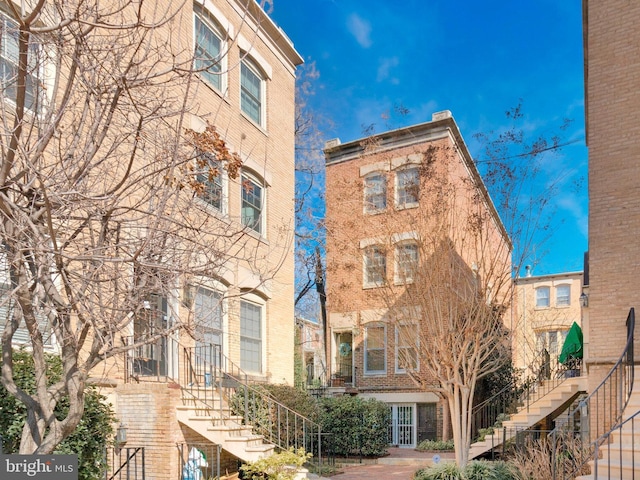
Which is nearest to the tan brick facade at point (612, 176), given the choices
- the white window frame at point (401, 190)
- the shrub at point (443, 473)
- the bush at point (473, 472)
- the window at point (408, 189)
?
the bush at point (473, 472)

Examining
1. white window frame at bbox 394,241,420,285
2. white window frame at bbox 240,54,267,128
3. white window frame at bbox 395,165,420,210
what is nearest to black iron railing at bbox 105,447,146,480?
white window frame at bbox 394,241,420,285

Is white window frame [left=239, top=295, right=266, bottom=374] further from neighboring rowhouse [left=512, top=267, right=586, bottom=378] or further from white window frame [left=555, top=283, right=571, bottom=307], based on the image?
white window frame [left=555, top=283, right=571, bottom=307]

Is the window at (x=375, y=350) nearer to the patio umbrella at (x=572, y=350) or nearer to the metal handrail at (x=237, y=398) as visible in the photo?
the patio umbrella at (x=572, y=350)

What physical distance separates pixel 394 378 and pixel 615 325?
10.9 metres

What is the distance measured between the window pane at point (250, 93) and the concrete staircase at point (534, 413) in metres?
10.1

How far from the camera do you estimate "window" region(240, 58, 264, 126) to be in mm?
14641

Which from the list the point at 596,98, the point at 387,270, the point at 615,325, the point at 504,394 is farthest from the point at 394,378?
the point at 596,98

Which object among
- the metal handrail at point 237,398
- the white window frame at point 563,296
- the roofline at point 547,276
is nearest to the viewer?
the metal handrail at point 237,398

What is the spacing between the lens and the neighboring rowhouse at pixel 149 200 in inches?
165

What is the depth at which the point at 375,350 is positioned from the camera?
2091 cm

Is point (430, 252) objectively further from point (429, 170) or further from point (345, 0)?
point (345, 0)

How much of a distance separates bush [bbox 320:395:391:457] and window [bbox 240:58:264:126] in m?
8.19

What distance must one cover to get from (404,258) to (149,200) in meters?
8.30

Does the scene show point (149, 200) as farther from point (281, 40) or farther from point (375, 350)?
point (375, 350)
